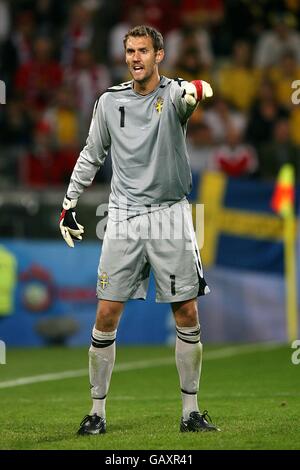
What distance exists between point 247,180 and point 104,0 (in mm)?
5583

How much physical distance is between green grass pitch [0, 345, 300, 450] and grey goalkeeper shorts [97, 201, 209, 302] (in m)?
0.83

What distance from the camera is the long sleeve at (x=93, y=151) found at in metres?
7.13

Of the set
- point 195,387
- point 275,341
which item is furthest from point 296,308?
point 195,387

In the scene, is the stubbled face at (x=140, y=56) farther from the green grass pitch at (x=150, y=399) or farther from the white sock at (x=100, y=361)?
the green grass pitch at (x=150, y=399)

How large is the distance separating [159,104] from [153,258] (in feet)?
2.99

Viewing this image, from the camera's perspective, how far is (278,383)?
32.5 ft

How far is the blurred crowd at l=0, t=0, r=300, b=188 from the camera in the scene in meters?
15.7

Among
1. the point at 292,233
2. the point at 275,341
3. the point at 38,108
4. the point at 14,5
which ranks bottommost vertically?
the point at 275,341

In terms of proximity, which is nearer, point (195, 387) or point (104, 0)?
point (195, 387)

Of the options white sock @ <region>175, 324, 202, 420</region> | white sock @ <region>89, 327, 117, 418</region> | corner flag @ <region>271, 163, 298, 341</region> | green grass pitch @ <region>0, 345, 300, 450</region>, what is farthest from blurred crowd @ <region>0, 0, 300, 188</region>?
white sock @ <region>89, 327, 117, 418</region>

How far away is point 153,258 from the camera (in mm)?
7000

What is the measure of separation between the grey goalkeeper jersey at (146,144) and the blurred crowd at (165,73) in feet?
26.1

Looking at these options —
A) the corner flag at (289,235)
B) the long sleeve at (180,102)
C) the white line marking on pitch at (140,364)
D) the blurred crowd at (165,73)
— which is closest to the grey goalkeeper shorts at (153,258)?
the long sleeve at (180,102)

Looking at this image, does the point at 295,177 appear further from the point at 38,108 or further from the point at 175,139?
the point at 175,139
